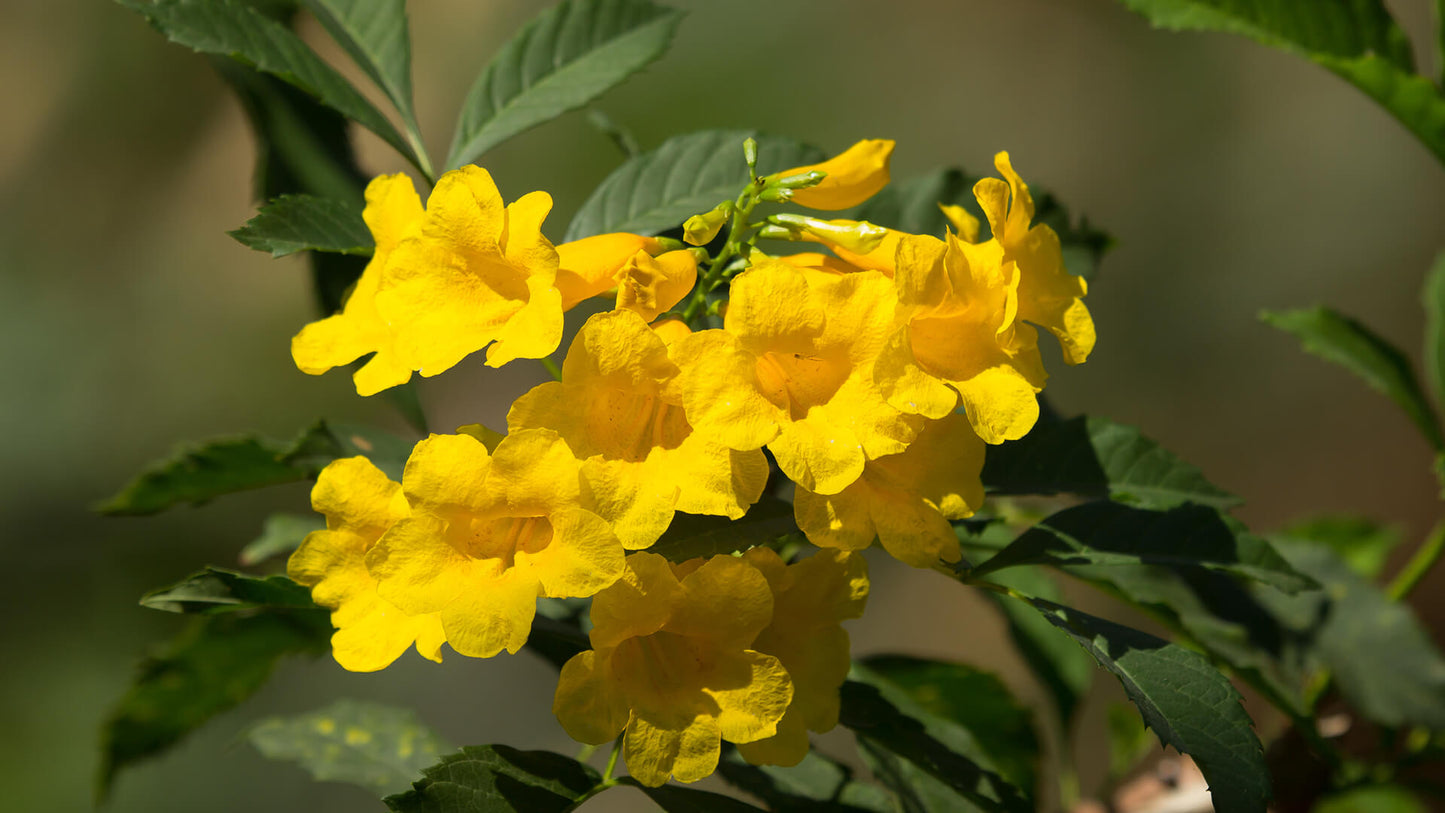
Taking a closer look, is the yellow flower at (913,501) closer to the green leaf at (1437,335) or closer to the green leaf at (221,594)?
the green leaf at (221,594)

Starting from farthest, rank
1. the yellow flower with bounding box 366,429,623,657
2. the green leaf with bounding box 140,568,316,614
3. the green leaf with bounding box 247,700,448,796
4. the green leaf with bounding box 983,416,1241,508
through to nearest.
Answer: the green leaf with bounding box 247,700,448,796, the green leaf with bounding box 983,416,1241,508, the green leaf with bounding box 140,568,316,614, the yellow flower with bounding box 366,429,623,657

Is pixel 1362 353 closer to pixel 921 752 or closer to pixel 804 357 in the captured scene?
A: pixel 921 752

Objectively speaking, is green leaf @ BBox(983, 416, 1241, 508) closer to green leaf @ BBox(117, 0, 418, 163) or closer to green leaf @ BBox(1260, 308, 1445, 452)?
green leaf @ BBox(1260, 308, 1445, 452)

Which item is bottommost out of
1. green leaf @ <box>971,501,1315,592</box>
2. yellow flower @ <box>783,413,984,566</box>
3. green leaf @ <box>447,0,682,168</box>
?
green leaf @ <box>971,501,1315,592</box>

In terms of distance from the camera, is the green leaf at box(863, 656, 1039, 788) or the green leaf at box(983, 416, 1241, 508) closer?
the green leaf at box(983, 416, 1241, 508)

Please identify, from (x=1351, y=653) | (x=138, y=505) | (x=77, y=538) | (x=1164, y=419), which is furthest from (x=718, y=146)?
(x=77, y=538)

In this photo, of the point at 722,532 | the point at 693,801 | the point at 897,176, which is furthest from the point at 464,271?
the point at 897,176

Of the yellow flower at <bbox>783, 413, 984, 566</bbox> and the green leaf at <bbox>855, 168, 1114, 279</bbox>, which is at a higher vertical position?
the green leaf at <bbox>855, 168, 1114, 279</bbox>

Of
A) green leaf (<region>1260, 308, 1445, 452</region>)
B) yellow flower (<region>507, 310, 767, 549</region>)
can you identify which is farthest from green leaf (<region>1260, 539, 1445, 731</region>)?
yellow flower (<region>507, 310, 767, 549</region>)

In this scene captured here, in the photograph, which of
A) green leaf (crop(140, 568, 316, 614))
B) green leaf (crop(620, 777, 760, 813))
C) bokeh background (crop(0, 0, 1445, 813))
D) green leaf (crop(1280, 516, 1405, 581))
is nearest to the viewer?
green leaf (crop(140, 568, 316, 614))
